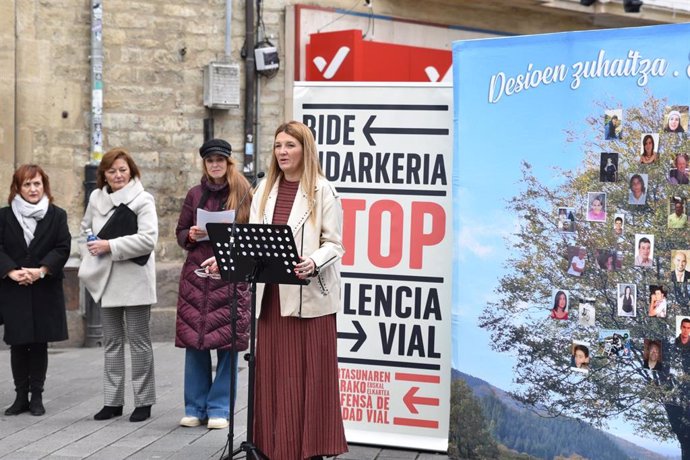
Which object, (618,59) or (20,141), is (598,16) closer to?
(20,141)

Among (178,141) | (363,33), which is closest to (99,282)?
(178,141)

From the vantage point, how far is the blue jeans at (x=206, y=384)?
8.02 meters

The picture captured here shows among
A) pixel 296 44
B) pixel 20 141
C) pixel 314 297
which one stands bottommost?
pixel 314 297

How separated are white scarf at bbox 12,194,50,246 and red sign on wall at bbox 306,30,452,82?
6012 mm

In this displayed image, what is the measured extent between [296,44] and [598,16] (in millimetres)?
5987

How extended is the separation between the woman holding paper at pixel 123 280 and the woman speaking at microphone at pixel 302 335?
79.2 inches

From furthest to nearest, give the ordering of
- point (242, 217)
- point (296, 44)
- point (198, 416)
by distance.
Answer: point (296, 44), point (198, 416), point (242, 217)

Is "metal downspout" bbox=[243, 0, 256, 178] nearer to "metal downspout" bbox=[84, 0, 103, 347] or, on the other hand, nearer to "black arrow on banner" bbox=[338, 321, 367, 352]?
"metal downspout" bbox=[84, 0, 103, 347]

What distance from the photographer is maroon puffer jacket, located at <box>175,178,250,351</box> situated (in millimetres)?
7875

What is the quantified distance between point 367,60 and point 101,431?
773cm

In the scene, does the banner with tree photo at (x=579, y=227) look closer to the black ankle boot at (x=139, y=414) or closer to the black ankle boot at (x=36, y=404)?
the black ankle boot at (x=139, y=414)

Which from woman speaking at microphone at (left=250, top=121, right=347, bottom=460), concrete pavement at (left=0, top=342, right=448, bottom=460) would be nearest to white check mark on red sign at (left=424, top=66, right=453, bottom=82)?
concrete pavement at (left=0, top=342, right=448, bottom=460)

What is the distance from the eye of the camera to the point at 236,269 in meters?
6.21

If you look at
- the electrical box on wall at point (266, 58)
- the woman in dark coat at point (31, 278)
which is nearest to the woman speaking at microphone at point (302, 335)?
the woman in dark coat at point (31, 278)
